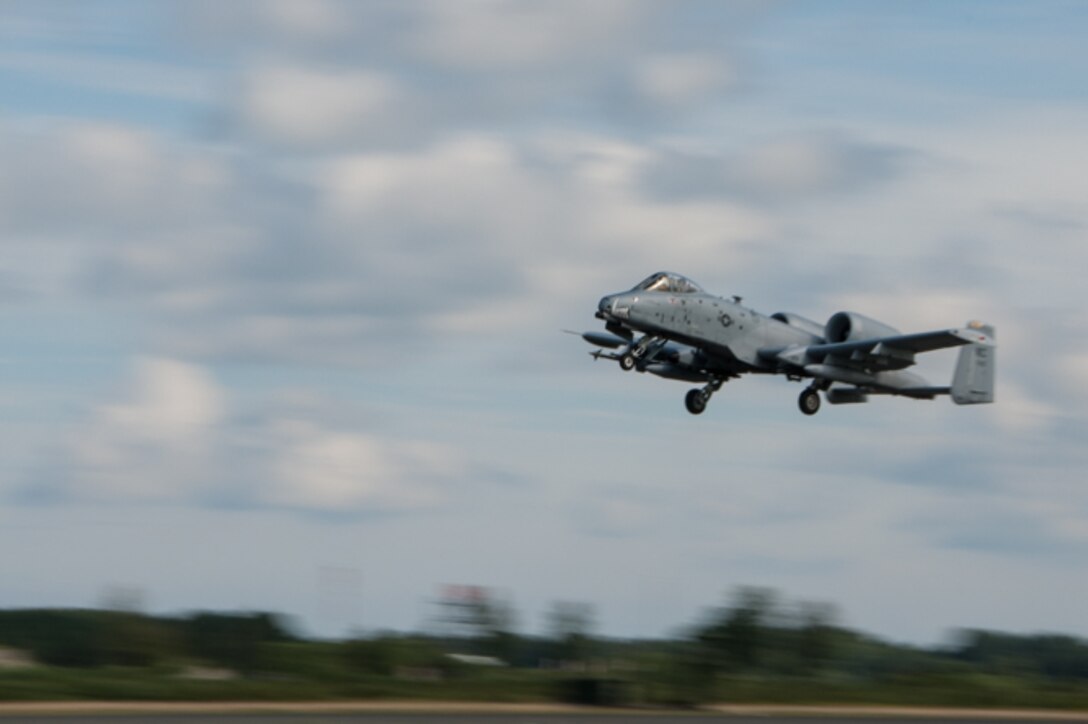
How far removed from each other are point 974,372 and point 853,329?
11.6ft

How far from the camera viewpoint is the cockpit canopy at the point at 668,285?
42.0 meters

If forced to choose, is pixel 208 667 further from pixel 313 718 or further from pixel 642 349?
pixel 642 349

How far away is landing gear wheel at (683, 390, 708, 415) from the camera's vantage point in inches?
1734

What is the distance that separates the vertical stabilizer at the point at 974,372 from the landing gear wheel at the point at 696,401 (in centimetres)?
674

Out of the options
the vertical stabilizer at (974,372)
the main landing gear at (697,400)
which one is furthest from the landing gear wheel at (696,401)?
the vertical stabilizer at (974,372)

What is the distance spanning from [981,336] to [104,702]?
2333 cm

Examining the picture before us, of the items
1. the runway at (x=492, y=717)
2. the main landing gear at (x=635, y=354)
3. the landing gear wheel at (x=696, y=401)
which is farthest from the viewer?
the landing gear wheel at (x=696, y=401)

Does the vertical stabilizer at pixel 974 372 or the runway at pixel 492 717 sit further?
the vertical stabilizer at pixel 974 372

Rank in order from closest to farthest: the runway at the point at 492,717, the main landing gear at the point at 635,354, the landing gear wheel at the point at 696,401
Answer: the runway at the point at 492,717
the main landing gear at the point at 635,354
the landing gear wheel at the point at 696,401

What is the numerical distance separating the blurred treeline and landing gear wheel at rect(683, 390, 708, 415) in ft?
24.0

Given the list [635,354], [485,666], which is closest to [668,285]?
[635,354]

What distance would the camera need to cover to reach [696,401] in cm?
4409

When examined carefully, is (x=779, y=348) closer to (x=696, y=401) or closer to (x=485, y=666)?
(x=696, y=401)

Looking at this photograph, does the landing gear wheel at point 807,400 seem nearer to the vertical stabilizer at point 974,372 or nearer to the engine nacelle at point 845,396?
the engine nacelle at point 845,396
